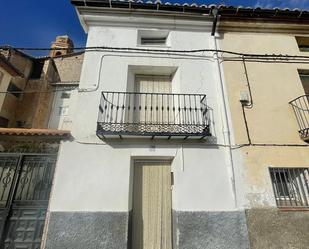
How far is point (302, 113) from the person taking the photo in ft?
17.1

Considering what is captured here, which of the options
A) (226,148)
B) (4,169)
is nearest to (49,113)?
(4,169)

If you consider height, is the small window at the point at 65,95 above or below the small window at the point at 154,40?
above

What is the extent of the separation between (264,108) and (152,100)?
123 inches

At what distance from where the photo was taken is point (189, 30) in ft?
20.4

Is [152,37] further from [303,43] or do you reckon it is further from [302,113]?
[303,43]

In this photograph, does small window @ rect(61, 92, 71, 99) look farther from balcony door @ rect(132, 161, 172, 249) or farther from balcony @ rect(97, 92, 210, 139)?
balcony door @ rect(132, 161, 172, 249)

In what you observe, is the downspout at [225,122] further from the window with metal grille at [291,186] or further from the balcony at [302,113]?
the balcony at [302,113]

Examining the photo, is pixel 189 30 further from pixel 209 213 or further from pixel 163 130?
pixel 209 213

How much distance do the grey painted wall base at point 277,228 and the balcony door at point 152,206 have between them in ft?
6.10

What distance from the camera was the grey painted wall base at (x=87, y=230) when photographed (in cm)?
382

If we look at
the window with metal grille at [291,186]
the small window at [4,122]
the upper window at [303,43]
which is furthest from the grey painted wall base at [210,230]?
the small window at [4,122]

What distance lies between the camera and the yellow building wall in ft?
14.9

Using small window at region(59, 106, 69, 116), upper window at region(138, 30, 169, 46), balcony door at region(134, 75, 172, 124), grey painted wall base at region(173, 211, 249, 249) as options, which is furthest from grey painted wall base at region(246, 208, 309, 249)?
small window at region(59, 106, 69, 116)

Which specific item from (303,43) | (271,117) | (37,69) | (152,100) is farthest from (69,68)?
(271,117)
